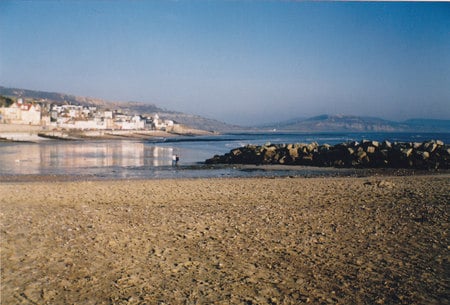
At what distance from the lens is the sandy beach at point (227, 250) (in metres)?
4.74

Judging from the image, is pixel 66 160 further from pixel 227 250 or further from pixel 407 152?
pixel 227 250

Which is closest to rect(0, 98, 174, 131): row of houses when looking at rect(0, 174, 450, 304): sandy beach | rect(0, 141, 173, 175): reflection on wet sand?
rect(0, 141, 173, 175): reflection on wet sand

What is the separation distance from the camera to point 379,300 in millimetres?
4539

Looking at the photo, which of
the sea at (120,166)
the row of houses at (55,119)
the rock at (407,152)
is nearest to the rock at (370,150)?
the rock at (407,152)

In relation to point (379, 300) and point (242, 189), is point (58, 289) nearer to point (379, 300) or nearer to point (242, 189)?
point (379, 300)

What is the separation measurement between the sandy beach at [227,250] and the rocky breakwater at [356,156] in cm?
1378

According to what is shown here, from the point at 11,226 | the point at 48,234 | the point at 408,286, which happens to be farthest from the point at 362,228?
the point at 11,226

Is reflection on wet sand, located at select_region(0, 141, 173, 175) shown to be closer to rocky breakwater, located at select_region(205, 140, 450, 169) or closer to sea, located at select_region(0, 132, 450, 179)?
sea, located at select_region(0, 132, 450, 179)

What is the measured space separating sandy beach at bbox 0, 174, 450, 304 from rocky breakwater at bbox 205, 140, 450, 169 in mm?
13778

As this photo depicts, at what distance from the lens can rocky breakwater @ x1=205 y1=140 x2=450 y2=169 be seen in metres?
23.7

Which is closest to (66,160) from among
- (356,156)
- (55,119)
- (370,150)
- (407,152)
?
(356,156)

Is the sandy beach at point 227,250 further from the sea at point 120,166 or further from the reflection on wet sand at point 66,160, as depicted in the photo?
the reflection on wet sand at point 66,160

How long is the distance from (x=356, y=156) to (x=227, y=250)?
20791 millimetres

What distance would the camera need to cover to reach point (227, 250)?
6340mm
